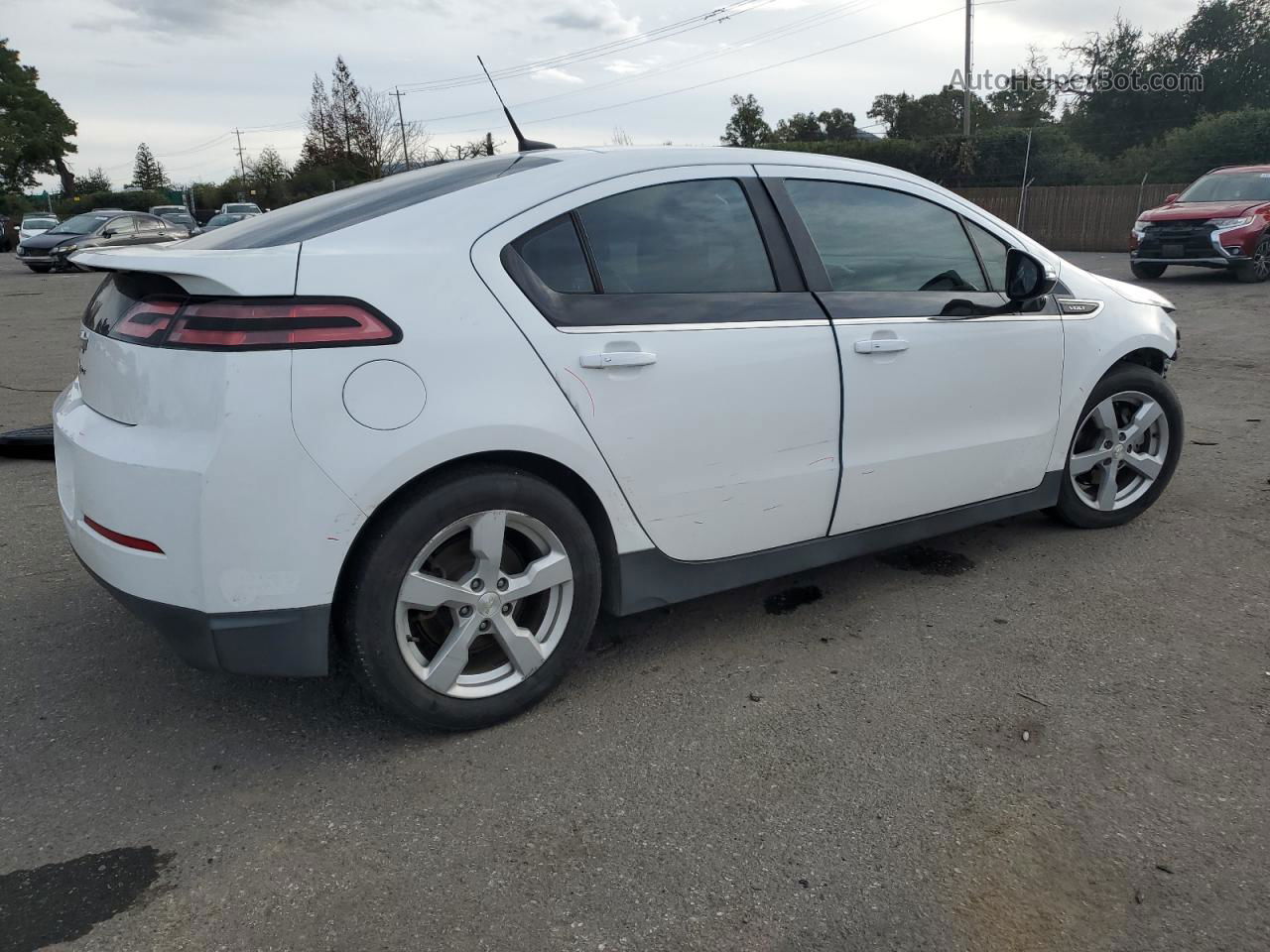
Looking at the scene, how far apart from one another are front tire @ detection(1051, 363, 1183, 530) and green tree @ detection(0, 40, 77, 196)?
7386cm

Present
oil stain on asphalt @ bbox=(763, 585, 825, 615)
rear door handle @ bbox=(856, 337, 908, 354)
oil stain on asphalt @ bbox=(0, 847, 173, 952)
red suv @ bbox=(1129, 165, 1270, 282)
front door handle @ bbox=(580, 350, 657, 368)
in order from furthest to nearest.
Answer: red suv @ bbox=(1129, 165, 1270, 282) < oil stain on asphalt @ bbox=(763, 585, 825, 615) < rear door handle @ bbox=(856, 337, 908, 354) < front door handle @ bbox=(580, 350, 657, 368) < oil stain on asphalt @ bbox=(0, 847, 173, 952)

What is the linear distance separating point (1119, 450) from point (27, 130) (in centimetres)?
7902

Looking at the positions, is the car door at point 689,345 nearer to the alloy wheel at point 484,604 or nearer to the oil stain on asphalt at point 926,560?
the alloy wheel at point 484,604

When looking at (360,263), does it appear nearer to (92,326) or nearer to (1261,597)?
(92,326)

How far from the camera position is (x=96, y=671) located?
3201 mm

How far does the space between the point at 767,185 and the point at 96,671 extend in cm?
275

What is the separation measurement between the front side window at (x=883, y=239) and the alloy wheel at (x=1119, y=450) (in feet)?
3.27

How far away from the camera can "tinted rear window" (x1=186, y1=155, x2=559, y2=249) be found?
277 cm

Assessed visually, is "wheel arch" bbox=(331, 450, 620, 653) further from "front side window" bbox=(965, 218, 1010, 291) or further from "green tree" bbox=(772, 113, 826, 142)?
"green tree" bbox=(772, 113, 826, 142)

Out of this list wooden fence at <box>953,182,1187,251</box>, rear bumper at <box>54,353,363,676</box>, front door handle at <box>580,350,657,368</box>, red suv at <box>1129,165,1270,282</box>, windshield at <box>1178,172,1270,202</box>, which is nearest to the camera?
rear bumper at <box>54,353,363,676</box>

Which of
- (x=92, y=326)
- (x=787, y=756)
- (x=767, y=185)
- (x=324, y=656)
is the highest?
(x=767, y=185)

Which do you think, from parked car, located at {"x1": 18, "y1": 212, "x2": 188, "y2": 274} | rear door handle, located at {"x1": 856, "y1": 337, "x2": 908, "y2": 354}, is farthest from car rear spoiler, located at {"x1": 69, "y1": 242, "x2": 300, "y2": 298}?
parked car, located at {"x1": 18, "y1": 212, "x2": 188, "y2": 274}

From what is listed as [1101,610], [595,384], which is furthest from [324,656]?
[1101,610]

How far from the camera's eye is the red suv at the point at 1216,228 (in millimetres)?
14422
